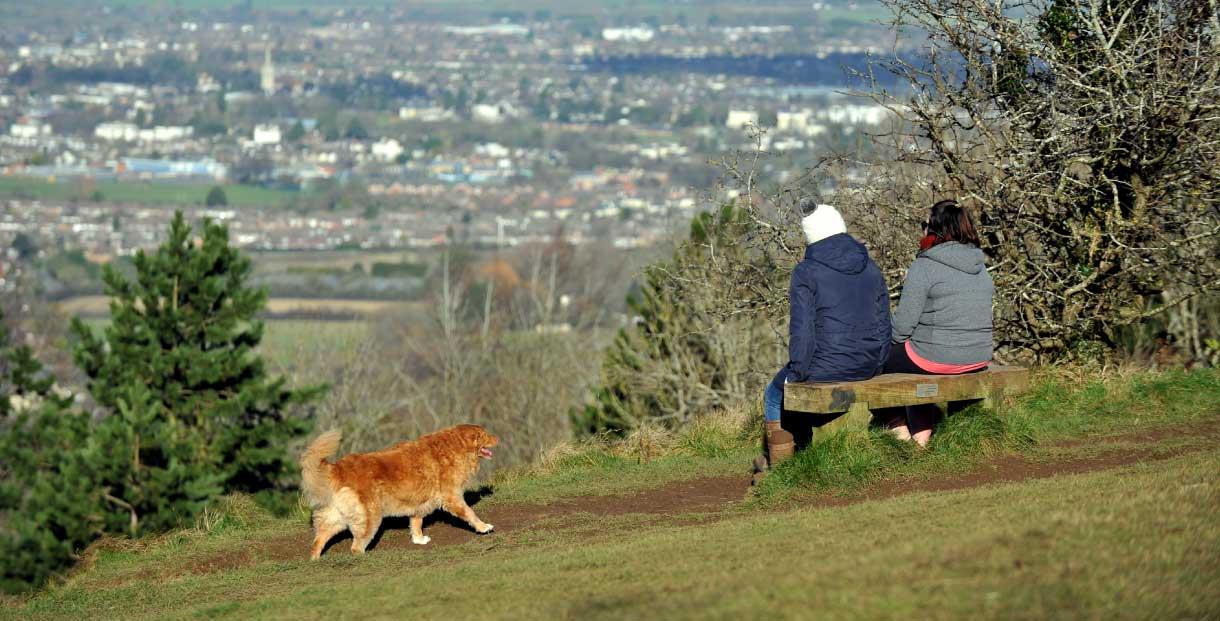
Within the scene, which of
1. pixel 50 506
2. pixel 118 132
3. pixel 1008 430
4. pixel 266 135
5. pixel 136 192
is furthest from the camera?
pixel 118 132

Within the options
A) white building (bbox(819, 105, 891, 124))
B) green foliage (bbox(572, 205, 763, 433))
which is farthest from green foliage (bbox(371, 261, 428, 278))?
green foliage (bbox(572, 205, 763, 433))

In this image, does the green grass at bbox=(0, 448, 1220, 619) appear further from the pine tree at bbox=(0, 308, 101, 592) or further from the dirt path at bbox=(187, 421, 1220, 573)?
the pine tree at bbox=(0, 308, 101, 592)

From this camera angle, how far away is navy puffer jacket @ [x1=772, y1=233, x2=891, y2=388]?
27.3ft

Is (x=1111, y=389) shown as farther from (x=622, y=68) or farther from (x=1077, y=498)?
(x=622, y=68)

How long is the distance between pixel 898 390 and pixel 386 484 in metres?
3.16

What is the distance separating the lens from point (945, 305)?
875cm

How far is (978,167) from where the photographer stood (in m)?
11.8

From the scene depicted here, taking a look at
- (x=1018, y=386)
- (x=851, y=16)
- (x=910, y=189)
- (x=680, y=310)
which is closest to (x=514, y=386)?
(x=680, y=310)

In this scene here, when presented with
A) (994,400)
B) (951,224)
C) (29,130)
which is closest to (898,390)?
(994,400)

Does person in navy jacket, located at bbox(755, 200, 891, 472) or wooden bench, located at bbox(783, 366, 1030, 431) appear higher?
person in navy jacket, located at bbox(755, 200, 891, 472)

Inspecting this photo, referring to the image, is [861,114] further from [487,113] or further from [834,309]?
[487,113]

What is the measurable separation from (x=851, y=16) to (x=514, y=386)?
10445cm

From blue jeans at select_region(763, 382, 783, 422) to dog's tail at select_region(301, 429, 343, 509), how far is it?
2.64m

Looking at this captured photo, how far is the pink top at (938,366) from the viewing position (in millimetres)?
8906
